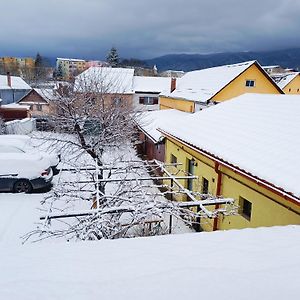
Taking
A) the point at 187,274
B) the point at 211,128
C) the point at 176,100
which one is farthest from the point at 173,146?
the point at 176,100

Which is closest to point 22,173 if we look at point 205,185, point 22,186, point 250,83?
point 22,186

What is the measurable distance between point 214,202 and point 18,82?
48239 millimetres

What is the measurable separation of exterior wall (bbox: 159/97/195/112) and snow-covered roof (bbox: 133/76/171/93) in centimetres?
588

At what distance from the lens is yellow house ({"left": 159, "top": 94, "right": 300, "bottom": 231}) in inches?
214

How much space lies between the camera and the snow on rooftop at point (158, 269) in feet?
7.77

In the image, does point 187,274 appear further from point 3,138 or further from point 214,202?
point 3,138

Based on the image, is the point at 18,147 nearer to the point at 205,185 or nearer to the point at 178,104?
the point at 205,185

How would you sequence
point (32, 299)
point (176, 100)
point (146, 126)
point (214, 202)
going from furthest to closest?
point (176, 100), point (146, 126), point (214, 202), point (32, 299)

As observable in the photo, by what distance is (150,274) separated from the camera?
261cm

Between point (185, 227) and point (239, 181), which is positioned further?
point (185, 227)

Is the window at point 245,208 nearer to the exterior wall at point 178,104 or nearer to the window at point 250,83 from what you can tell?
the exterior wall at point 178,104

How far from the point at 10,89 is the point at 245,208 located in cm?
4329

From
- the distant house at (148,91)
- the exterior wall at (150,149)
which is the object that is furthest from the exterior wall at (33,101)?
the exterior wall at (150,149)

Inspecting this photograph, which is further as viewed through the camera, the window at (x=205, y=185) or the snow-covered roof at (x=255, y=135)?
the window at (x=205, y=185)
